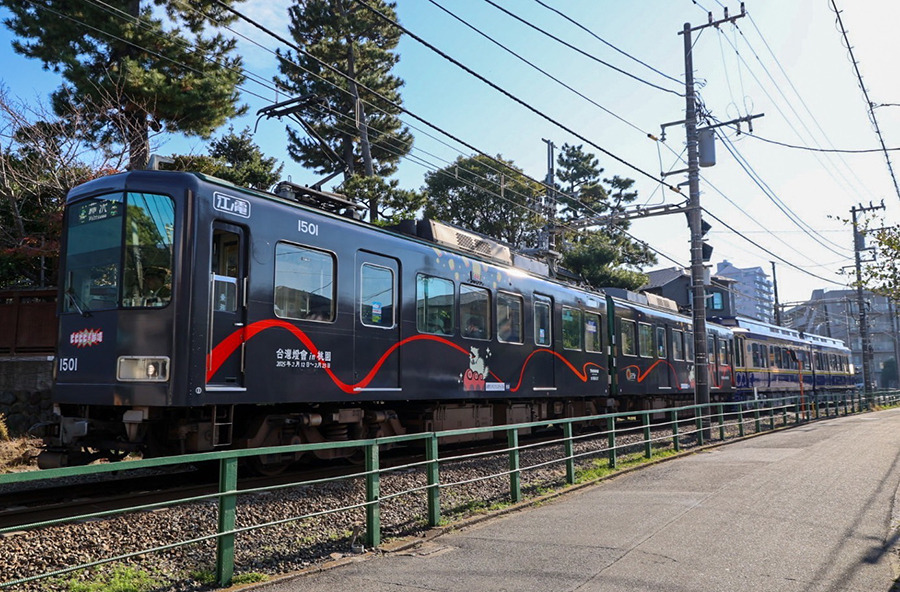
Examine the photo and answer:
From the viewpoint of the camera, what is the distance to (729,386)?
23359 mm

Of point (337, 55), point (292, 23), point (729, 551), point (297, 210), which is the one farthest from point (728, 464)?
point (292, 23)

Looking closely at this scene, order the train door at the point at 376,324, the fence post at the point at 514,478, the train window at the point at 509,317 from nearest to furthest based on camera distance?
the fence post at the point at 514,478 < the train door at the point at 376,324 < the train window at the point at 509,317

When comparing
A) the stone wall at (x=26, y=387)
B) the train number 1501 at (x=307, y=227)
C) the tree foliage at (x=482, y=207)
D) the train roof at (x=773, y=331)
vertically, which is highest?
the tree foliage at (x=482, y=207)

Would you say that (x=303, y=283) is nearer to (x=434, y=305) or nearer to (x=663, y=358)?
(x=434, y=305)

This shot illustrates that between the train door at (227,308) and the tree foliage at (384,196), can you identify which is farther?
the tree foliage at (384,196)

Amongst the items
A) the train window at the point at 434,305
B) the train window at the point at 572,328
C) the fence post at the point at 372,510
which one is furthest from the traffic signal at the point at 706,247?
the fence post at the point at 372,510

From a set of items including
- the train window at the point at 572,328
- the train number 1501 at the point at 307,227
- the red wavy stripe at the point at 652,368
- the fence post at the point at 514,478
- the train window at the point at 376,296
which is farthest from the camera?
the red wavy stripe at the point at 652,368

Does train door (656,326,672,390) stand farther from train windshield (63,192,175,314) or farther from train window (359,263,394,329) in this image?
train windshield (63,192,175,314)

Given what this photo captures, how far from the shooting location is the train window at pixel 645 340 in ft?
57.6

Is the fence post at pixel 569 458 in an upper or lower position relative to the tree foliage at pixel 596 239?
lower

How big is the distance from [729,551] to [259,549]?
389cm

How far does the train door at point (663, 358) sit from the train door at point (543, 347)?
239 inches

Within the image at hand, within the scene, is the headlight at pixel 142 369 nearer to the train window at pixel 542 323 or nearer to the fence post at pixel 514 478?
the fence post at pixel 514 478

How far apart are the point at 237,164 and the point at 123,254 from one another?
→ 62.1 ft
